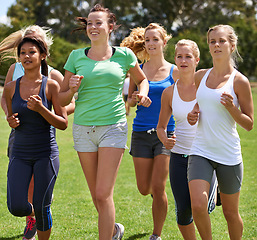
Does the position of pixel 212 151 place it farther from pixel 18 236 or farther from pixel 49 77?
pixel 18 236

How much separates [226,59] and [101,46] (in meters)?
1.23

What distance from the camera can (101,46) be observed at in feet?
14.3

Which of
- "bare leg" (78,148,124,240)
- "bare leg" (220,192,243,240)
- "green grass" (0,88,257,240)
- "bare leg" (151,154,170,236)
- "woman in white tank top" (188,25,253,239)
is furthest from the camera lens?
"green grass" (0,88,257,240)

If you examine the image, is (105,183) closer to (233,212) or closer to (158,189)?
(158,189)

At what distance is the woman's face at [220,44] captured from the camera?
13.1ft

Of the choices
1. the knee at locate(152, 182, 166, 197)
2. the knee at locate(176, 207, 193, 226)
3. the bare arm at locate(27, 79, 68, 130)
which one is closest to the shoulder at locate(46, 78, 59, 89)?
the bare arm at locate(27, 79, 68, 130)

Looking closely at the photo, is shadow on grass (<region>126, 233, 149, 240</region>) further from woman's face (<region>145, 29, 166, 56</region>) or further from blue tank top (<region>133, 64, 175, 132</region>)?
woman's face (<region>145, 29, 166, 56</region>)

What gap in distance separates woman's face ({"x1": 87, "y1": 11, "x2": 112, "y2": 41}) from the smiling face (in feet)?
1.87

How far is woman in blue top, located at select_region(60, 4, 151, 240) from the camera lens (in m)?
4.12

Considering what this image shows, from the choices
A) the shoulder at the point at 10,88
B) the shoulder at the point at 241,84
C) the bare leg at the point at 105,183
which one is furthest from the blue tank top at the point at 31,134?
the shoulder at the point at 241,84

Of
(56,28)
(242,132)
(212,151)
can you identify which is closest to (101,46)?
(212,151)

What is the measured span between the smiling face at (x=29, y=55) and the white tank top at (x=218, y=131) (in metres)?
1.71

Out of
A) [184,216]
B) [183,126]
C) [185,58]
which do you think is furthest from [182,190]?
[185,58]

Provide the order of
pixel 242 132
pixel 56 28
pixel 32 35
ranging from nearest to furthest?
1. pixel 32 35
2. pixel 242 132
3. pixel 56 28
